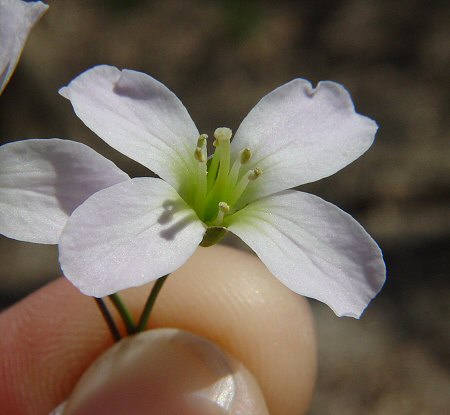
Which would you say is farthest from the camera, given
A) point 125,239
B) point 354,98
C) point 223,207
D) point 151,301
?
point 354,98

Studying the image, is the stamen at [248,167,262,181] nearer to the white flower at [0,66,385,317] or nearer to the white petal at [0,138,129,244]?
the white flower at [0,66,385,317]

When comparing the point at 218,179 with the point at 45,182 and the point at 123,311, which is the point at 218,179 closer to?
the point at 45,182

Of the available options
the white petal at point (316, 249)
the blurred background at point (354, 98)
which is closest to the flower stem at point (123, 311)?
the white petal at point (316, 249)

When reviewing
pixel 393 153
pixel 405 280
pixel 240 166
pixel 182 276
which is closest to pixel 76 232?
pixel 240 166

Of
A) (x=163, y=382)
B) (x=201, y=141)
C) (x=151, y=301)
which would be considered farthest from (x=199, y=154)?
(x=163, y=382)

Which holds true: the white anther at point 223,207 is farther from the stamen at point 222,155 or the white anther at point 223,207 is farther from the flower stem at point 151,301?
the flower stem at point 151,301

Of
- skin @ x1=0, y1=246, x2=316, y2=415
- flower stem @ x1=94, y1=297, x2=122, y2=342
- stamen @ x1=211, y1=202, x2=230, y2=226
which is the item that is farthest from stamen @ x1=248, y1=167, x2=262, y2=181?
skin @ x1=0, y1=246, x2=316, y2=415

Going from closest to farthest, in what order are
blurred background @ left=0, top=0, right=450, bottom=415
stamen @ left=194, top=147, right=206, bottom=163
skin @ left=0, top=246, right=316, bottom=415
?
1. stamen @ left=194, top=147, right=206, bottom=163
2. skin @ left=0, top=246, right=316, bottom=415
3. blurred background @ left=0, top=0, right=450, bottom=415

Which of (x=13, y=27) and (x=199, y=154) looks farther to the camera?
(x=199, y=154)
